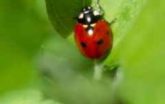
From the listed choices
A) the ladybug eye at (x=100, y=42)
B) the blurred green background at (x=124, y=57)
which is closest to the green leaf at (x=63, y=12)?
the blurred green background at (x=124, y=57)

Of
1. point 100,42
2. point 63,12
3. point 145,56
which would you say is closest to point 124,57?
point 145,56

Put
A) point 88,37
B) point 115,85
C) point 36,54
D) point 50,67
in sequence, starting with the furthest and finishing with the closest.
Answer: point 88,37
point 36,54
point 50,67
point 115,85

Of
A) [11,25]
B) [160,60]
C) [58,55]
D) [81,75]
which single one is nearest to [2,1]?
[11,25]

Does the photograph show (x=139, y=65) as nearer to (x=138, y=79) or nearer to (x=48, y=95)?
(x=138, y=79)

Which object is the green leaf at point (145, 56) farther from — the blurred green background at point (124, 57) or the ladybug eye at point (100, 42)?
the ladybug eye at point (100, 42)

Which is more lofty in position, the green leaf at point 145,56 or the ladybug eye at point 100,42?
the ladybug eye at point 100,42

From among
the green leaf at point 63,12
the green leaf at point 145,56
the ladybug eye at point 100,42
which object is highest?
the ladybug eye at point 100,42

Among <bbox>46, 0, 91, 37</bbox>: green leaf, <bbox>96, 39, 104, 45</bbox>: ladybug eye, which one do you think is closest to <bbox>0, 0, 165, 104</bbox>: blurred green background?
<bbox>46, 0, 91, 37</bbox>: green leaf

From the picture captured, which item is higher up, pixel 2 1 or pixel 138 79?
pixel 2 1
